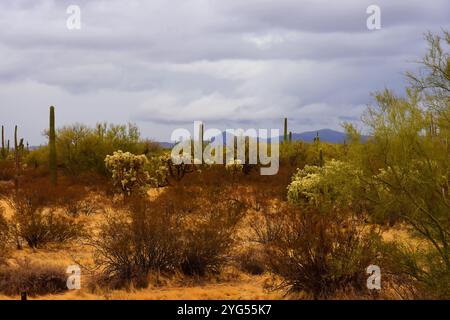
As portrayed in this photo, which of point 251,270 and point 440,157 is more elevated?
point 440,157

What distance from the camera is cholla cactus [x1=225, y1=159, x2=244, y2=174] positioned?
26741 mm

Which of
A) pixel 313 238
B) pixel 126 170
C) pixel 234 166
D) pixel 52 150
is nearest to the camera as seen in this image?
pixel 313 238

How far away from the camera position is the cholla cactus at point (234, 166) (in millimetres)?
26741

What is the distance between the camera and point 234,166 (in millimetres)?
27125

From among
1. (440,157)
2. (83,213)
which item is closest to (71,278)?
(440,157)

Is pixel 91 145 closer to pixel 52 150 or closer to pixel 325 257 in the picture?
pixel 52 150

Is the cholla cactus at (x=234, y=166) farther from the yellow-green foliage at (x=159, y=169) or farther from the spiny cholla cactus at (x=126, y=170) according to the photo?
the spiny cholla cactus at (x=126, y=170)

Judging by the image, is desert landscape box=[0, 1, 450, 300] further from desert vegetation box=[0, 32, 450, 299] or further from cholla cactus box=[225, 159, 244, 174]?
cholla cactus box=[225, 159, 244, 174]

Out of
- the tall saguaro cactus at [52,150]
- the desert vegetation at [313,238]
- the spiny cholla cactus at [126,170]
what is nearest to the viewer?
the desert vegetation at [313,238]

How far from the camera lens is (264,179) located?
2452 centimetres

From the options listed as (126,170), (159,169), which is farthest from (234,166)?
(126,170)

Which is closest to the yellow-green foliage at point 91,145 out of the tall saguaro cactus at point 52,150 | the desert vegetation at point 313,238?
the tall saguaro cactus at point 52,150
